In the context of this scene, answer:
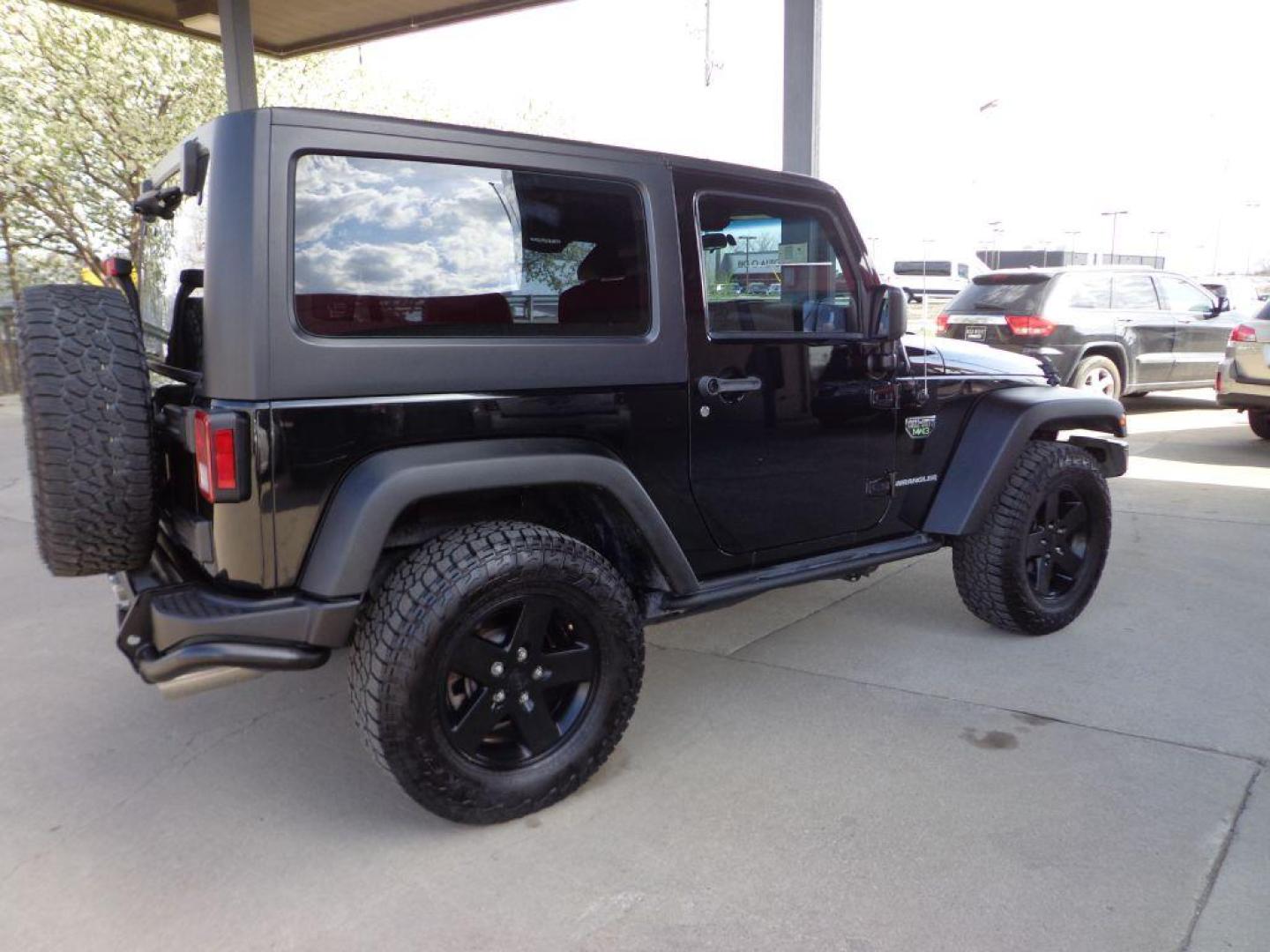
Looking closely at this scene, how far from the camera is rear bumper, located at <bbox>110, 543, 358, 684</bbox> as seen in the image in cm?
245

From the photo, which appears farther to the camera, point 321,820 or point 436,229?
point 321,820

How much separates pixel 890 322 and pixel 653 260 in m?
1.03

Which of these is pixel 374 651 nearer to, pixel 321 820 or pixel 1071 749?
pixel 321 820

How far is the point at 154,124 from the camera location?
12.6 m

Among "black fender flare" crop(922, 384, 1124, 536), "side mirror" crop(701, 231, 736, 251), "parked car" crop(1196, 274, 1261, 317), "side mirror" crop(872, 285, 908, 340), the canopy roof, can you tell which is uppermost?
the canopy roof

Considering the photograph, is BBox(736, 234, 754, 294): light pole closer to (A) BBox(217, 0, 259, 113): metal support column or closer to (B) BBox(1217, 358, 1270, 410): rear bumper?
(A) BBox(217, 0, 259, 113): metal support column

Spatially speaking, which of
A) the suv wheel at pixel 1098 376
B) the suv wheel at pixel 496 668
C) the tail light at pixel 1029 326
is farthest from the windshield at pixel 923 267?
the suv wheel at pixel 1098 376

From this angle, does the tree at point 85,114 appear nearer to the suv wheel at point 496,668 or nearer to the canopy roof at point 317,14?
the canopy roof at point 317,14

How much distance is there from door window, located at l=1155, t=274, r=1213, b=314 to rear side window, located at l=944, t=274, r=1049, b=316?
2.01 m

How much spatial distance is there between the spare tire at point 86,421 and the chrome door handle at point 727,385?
1.61 metres

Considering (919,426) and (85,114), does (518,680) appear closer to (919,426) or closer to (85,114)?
(919,426)

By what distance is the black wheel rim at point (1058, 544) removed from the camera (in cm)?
415

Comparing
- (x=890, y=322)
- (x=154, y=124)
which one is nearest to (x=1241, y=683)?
(x=890, y=322)

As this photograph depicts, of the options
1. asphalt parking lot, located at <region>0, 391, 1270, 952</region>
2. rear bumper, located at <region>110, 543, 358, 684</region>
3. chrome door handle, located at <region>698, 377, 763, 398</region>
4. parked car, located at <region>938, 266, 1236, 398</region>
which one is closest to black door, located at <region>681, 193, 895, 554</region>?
chrome door handle, located at <region>698, 377, 763, 398</region>
